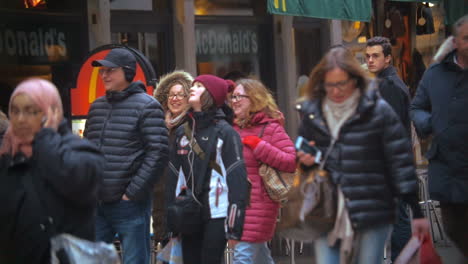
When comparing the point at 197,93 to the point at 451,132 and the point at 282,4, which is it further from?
the point at 282,4

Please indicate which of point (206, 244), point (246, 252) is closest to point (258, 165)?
point (246, 252)

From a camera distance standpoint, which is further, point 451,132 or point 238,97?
point 238,97

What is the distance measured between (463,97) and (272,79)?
615 cm

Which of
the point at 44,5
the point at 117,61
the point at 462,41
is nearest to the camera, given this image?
the point at 462,41

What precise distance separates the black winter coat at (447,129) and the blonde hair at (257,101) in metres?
1.35

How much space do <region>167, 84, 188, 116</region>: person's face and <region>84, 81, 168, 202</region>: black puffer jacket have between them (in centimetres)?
132

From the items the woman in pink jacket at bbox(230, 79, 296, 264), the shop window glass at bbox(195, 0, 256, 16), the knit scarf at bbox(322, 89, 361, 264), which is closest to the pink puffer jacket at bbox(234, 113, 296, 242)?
the woman in pink jacket at bbox(230, 79, 296, 264)

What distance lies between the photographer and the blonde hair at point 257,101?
25.2 feet

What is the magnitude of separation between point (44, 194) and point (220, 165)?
2226 mm

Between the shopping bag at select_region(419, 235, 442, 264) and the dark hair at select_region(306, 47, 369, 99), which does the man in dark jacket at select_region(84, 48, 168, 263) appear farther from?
the shopping bag at select_region(419, 235, 442, 264)

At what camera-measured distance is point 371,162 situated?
529 cm

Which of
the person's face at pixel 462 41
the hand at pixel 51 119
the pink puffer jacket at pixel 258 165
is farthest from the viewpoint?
the pink puffer jacket at pixel 258 165

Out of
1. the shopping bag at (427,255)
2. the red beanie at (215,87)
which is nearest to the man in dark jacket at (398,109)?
the shopping bag at (427,255)

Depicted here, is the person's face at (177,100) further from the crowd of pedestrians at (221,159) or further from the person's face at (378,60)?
the person's face at (378,60)
